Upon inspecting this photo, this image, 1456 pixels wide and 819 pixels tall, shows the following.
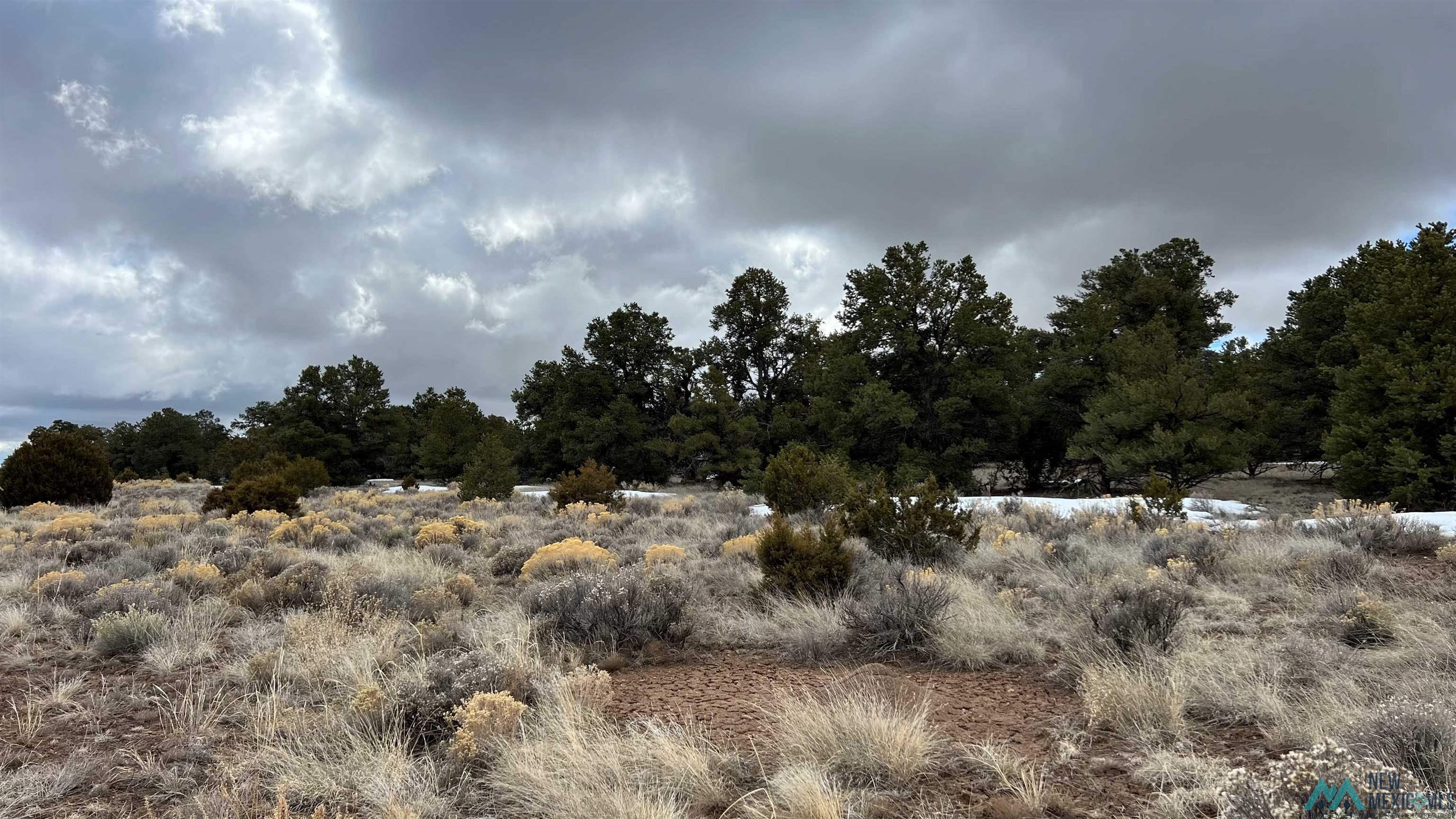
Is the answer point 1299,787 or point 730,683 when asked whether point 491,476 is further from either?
point 1299,787

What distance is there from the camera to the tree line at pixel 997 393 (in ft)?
62.3

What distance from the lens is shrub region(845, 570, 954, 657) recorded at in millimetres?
5676

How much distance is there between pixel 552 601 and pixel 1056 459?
2749 cm

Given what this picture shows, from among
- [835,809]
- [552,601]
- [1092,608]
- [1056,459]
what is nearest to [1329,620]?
[1092,608]

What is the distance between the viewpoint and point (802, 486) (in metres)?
14.9

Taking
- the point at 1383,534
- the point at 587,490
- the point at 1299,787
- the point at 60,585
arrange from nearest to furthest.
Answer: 1. the point at 1299,787
2. the point at 60,585
3. the point at 1383,534
4. the point at 587,490

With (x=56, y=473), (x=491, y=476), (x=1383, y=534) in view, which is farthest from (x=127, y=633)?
(x=56, y=473)

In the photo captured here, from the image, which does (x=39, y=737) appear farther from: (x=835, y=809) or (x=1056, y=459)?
(x=1056, y=459)

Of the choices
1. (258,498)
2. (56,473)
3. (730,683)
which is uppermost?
(56,473)

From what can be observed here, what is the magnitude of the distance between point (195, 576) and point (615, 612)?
574 cm

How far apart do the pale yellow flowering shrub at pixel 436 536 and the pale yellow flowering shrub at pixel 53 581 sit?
4221 millimetres

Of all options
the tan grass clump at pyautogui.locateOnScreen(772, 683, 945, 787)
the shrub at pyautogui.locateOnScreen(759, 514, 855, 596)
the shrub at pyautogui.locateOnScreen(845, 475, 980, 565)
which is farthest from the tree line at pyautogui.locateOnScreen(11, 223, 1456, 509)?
the tan grass clump at pyautogui.locateOnScreen(772, 683, 945, 787)

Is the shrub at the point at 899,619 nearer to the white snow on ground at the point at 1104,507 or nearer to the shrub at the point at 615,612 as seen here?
the shrub at the point at 615,612

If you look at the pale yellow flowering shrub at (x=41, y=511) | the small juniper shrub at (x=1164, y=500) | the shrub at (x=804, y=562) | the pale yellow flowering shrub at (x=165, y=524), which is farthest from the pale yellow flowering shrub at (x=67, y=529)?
the small juniper shrub at (x=1164, y=500)
